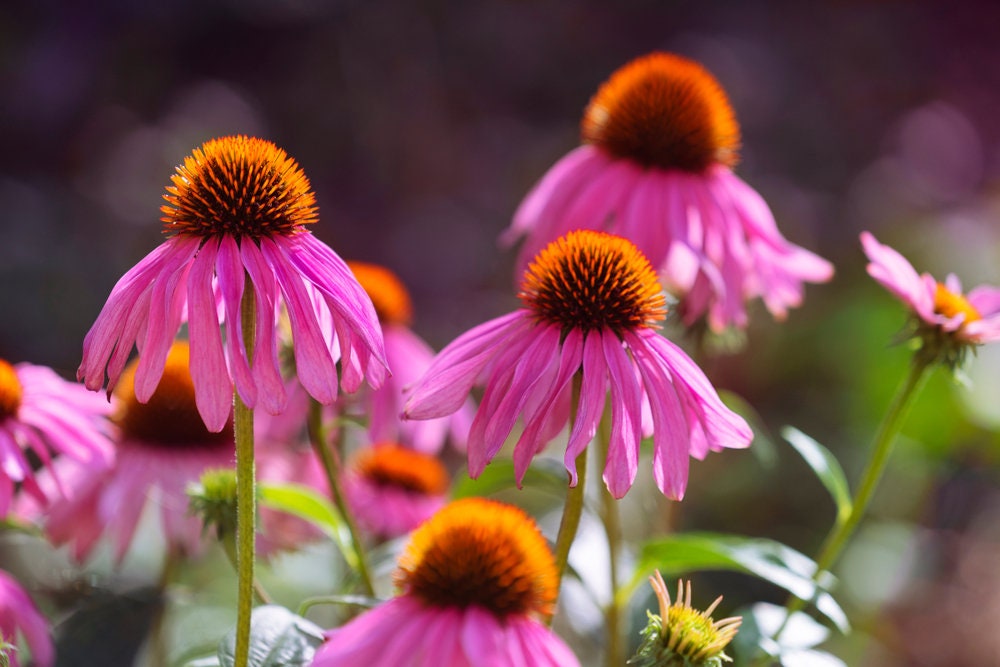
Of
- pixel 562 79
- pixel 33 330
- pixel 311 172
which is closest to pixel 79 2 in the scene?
pixel 311 172

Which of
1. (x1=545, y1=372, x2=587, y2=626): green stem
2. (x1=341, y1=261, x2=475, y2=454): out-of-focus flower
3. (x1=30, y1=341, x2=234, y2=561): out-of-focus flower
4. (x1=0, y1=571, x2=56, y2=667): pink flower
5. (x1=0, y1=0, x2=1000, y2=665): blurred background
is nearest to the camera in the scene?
(x1=545, y1=372, x2=587, y2=626): green stem

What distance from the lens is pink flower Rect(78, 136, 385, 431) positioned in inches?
19.5

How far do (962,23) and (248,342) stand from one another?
3.08 m

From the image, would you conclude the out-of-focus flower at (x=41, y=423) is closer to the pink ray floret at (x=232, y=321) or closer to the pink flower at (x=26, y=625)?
the pink flower at (x=26, y=625)

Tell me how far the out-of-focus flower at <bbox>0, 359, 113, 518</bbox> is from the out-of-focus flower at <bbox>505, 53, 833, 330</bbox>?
1.13ft

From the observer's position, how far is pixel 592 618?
0.92 m

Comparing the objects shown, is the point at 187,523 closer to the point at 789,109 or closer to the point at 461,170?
the point at 461,170

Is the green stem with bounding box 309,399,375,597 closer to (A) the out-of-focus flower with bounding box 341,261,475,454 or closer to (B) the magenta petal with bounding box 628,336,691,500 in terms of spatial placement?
(A) the out-of-focus flower with bounding box 341,261,475,454

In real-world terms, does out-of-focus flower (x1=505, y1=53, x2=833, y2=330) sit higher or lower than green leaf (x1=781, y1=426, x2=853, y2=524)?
higher

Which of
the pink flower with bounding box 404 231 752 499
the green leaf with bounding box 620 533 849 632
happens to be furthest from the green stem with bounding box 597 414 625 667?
the pink flower with bounding box 404 231 752 499

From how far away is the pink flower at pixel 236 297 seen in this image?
0.49 m

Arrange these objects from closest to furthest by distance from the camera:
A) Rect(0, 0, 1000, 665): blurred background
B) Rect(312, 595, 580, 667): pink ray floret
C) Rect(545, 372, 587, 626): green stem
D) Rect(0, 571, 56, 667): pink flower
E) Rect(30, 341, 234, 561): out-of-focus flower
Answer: Rect(312, 595, 580, 667): pink ray floret, Rect(545, 372, 587, 626): green stem, Rect(0, 571, 56, 667): pink flower, Rect(30, 341, 234, 561): out-of-focus flower, Rect(0, 0, 1000, 665): blurred background

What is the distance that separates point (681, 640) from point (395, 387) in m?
0.48

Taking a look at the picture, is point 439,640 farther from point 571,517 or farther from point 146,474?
point 146,474
